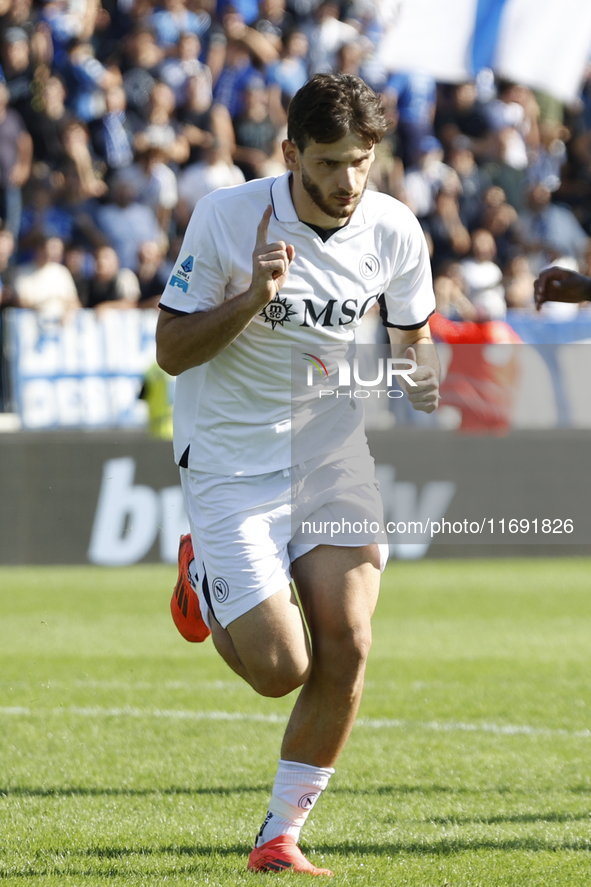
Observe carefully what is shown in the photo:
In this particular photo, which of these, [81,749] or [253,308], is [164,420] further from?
[253,308]

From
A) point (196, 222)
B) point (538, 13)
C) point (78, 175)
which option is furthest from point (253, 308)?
point (538, 13)

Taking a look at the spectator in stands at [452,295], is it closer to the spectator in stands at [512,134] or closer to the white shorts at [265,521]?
the spectator in stands at [512,134]

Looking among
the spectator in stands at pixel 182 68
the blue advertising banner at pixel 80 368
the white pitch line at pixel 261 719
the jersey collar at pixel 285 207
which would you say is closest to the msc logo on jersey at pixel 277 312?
the jersey collar at pixel 285 207

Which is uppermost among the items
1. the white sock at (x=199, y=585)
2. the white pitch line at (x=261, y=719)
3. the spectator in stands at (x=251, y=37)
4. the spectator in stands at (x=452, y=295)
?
the spectator in stands at (x=251, y=37)

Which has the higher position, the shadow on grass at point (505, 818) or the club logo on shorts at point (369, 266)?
the club logo on shorts at point (369, 266)

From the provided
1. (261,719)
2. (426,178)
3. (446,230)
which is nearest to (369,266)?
(261,719)

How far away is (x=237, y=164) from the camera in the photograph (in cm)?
1449

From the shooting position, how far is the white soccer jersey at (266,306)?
393 cm

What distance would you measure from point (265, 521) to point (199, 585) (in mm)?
349

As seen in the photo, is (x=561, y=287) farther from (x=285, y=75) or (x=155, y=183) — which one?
(x=285, y=75)

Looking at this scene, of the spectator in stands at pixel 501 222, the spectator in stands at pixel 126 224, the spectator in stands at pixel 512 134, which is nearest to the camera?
the spectator in stands at pixel 126 224

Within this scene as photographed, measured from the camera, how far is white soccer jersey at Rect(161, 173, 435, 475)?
12.9ft

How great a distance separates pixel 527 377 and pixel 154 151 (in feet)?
15.6

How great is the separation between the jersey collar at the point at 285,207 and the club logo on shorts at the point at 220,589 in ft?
3.79
